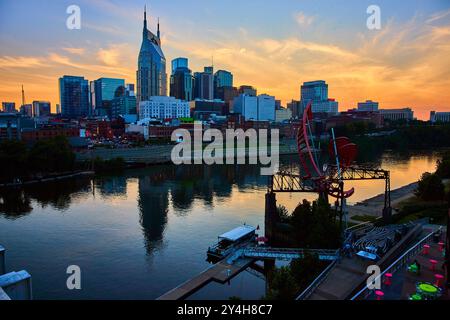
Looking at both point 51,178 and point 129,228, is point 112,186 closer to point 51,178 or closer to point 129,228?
point 51,178

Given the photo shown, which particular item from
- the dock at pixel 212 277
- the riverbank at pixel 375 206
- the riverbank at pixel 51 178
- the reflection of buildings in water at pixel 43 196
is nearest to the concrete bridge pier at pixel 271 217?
the dock at pixel 212 277

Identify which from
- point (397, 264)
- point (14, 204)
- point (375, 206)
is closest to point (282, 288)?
point (397, 264)

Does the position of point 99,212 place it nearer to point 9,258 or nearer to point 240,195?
point 9,258

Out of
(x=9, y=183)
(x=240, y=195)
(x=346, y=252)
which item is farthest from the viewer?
(x=9, y=183)

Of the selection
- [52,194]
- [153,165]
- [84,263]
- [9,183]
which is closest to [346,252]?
[84,263]
